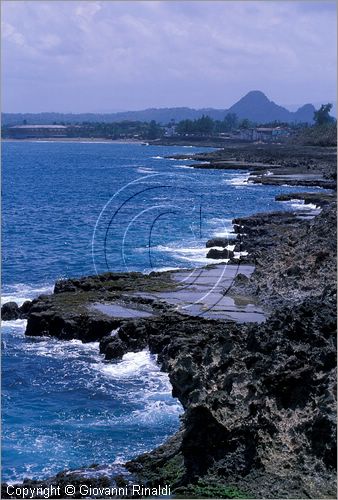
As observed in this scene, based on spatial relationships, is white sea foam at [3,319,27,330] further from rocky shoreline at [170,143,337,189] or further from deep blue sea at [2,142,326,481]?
rocky shoreline at [170,143,337,189]

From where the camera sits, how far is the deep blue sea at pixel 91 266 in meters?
23.3

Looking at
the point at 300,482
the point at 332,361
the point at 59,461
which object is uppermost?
the point at 332,361

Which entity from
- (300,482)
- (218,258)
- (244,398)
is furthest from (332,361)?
(218,258)

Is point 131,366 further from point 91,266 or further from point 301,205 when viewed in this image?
point 301,205

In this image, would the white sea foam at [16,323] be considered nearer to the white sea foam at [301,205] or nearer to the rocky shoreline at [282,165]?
the white sea foam at [301,205]

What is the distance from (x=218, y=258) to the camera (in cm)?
4869

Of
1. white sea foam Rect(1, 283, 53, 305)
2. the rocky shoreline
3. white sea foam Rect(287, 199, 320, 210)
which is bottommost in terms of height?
white sea foam Rect(1, 283, 53, 305)

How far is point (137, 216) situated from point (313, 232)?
38.9 metres

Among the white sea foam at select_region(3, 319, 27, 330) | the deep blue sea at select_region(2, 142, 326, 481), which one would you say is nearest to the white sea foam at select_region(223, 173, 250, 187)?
the deep blue sea at select_region(2, 142, 326, 481)

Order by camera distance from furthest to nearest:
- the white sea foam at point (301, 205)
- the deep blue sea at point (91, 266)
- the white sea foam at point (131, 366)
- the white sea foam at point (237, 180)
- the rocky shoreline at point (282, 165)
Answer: the white sea foam at point (237, 180) < the rocky shoreline at point (282, 165) < the white sea foam at point (301, 205) < the white sea foam at point (131, 366) < the deep blue sea at point (91, 266)

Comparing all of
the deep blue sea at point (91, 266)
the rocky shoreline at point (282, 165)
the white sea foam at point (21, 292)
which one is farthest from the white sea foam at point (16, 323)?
the rocky shoreline at point (282, 165)

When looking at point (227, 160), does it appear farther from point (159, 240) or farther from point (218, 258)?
point (218, 258)

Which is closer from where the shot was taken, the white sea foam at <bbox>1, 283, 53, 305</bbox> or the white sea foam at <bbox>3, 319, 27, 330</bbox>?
the white sea foam at <bbox>3, 319, 27, 330</bbox>

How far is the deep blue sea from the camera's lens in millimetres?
23281
